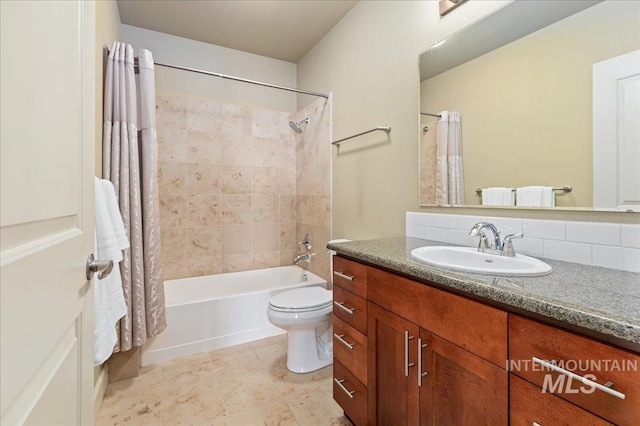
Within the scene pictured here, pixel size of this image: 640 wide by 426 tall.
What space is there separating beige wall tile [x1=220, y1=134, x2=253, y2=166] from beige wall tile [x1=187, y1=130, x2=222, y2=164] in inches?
1.9

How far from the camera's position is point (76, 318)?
26.9 inches

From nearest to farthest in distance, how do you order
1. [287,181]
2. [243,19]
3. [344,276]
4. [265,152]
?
[344,276] < [243,19] < [265,152] < [287,181]

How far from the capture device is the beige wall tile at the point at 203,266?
276cm

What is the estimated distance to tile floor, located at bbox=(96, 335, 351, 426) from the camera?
1.53m

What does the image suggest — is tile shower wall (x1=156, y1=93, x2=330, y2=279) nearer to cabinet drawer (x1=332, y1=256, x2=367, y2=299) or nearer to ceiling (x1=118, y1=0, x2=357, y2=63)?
ceiling (x1=118, y1=0, x2=357, y2=63)

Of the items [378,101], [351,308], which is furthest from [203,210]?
[351,308]

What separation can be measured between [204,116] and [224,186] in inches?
27.2

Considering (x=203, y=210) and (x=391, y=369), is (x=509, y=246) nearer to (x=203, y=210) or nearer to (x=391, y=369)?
(x=391, y=369)

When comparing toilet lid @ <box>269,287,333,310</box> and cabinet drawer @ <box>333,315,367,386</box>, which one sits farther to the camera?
toilet lid @ <box>269,287,333,310</box>

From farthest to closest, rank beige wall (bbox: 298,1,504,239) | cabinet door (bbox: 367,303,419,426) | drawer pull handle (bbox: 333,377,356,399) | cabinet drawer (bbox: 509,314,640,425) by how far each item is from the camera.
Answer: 1. beige wall (bbox: 298,1,504,239)
2. drawer pull handle (bbox: 333,377,356,399)
3. cabinet door (bbox: 367,303,419,426)
4. cabinet drawer (bbox: 509,314,640,425)

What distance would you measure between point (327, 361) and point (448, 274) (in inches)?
57.7

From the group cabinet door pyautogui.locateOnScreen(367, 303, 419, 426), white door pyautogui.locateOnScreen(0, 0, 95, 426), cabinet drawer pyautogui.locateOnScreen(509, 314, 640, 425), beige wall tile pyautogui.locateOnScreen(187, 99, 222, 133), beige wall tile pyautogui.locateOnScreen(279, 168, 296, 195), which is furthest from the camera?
beige wall tile pyautogui.locateOnScreen(279, 168, 296, 195)

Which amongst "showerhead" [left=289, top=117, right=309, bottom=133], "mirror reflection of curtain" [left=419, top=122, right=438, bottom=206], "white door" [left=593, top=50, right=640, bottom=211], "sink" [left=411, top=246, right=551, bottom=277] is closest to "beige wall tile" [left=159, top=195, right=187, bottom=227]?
"showerhead" [left=289, top=117, right=309, bottom=133]

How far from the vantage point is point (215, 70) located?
113 inches
